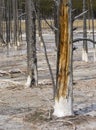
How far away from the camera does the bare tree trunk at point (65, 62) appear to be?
24.6ft

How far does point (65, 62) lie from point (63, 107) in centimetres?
73

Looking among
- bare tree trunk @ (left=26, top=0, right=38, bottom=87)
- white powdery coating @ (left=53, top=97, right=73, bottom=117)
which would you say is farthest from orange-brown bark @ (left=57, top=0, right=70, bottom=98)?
bare tree trunk @ (left=26, top=0, right=38, bottom=87)

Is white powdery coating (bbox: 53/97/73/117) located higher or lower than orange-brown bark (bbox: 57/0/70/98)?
lower

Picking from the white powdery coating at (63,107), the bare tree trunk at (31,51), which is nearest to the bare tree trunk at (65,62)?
the white powdery coating at (63,107)

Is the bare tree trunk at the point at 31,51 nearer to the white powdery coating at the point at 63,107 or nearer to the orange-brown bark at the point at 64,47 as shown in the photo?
the orange-brown bark at the point at 64,47

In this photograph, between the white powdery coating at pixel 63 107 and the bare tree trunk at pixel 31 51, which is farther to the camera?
the bare tree trunk at pixel 31 51

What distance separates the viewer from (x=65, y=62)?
7508 mm

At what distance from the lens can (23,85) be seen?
12.0 m

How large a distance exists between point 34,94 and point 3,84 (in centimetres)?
167

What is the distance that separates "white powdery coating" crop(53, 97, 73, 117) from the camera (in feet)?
24.8

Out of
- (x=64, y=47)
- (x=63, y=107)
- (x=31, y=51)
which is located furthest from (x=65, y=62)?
(x=31, y=51)

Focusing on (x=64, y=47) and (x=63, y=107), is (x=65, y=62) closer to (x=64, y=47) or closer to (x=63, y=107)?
(x=64, y=47)

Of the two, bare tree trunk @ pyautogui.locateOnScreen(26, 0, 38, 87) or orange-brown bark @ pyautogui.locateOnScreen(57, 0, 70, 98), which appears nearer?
orange-brown bark @ pyautogui.locateOnScreen(57, 0, 70, 98)

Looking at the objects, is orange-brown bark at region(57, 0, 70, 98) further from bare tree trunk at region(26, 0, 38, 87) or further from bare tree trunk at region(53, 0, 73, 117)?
bare tree trunk at region(26, 0, 38, 87)
